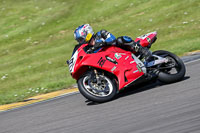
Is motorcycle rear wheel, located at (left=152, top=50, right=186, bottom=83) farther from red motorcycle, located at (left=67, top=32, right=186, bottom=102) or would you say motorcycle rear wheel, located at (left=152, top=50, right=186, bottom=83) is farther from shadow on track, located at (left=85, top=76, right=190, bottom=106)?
shadow on track, located at (left=85, top=76, right=190, bottom=106)

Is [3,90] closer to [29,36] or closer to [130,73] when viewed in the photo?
[130,73]

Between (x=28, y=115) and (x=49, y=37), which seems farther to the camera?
(x=49, y=37)

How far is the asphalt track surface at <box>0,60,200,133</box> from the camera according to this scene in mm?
4418

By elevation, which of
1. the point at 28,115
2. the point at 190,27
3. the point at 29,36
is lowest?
the point at 29,36

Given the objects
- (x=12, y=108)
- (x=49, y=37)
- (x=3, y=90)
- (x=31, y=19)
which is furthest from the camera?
(x=31, y=19)

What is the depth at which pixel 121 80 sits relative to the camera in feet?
21.5

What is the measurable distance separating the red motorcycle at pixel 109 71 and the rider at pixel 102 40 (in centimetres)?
11

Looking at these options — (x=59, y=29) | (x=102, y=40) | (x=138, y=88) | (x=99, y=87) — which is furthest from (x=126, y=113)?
(x=59, y=29)

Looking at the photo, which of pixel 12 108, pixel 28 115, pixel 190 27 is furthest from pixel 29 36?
pixel 28 115

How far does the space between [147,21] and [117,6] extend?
5.93 metres

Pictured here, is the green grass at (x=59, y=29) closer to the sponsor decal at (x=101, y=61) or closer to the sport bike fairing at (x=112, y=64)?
the sport bike fairing at (x=112, y=64)

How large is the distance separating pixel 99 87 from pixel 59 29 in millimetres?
16368

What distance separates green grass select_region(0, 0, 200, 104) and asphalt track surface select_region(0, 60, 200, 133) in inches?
113

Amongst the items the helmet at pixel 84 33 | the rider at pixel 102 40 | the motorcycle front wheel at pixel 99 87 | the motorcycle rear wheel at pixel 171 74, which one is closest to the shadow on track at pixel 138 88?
the motorcycle rear wheel at pixel 171 74
